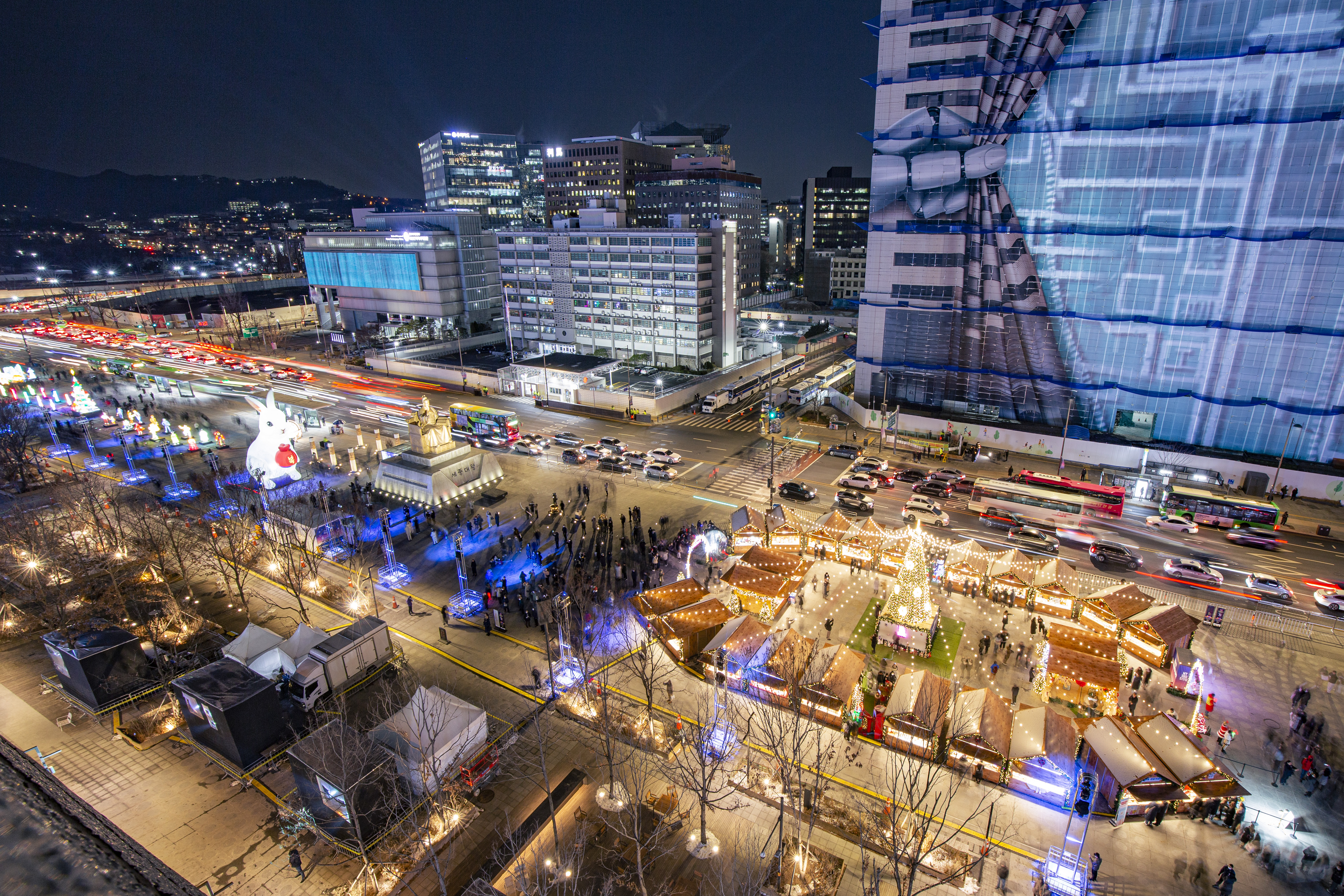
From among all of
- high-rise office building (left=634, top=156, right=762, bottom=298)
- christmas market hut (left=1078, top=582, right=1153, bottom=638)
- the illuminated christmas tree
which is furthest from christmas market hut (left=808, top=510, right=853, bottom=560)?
high-rise office building (left=634, top=156, right=762, bottom=298)

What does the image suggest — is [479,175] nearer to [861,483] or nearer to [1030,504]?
[861,483]

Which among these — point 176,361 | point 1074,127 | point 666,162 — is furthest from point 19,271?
point 1074,127

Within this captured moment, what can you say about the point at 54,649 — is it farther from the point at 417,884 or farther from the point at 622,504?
the point at 622,504

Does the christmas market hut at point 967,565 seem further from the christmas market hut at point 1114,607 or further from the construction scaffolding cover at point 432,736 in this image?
the construction scaffolding cover at point 432,736

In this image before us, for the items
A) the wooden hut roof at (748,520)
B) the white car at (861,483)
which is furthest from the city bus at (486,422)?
the white car at (861,483)

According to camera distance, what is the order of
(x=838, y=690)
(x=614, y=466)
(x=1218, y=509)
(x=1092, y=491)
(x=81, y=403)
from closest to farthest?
(x=838, y=690), (x=1218, y=509), (x=1092, y=491), (x=614, y=466), (x=81, y=403)

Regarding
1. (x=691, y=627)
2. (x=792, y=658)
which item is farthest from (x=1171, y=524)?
(x=691, y=627)

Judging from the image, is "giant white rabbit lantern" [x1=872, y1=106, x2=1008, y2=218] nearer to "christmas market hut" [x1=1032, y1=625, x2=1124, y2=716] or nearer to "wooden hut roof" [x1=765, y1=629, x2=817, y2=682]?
"christmas market hut" [x1=1032, y1=625, x2=1124, y2=716]
